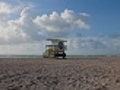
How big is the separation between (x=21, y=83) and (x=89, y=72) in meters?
5.38

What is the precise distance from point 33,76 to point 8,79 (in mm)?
1668

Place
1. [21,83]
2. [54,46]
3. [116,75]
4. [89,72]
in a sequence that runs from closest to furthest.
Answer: [21,83], [116,75], [89,72], [54,46]

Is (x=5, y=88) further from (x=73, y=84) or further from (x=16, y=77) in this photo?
(x=73, y=84)

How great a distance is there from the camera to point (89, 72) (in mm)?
19328

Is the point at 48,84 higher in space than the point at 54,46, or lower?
lower

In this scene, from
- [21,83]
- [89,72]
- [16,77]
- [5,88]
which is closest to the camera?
[5,88]

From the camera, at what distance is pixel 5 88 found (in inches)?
569

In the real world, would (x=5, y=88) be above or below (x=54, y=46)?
below

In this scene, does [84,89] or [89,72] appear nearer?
[84,89]

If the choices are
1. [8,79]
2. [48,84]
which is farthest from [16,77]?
[48,84]

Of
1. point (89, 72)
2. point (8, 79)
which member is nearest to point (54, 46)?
point (89, 72)

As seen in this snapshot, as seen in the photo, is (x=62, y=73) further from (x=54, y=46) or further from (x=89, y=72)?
(x=54, y=46)

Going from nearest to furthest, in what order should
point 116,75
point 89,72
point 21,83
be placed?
point 21,83
point 116,75
point 89,72

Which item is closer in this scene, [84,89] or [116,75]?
[84,89]
